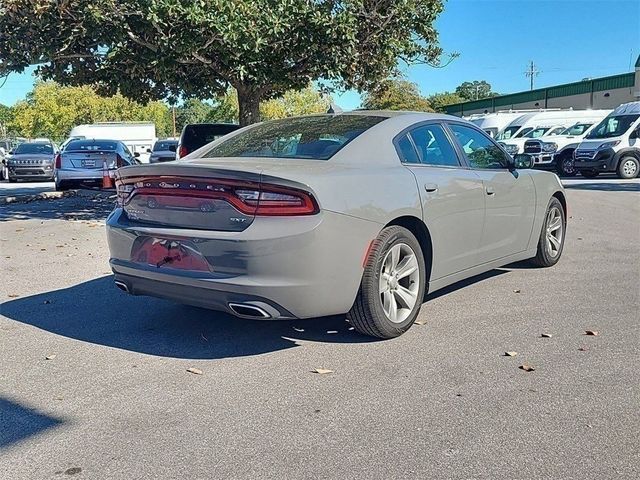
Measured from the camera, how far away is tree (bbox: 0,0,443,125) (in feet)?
30.8

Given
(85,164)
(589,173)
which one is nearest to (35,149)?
(85,164)

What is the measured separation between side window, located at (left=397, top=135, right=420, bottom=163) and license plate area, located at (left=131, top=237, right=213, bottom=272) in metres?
1.70

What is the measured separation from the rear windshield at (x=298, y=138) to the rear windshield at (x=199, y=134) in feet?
23.0

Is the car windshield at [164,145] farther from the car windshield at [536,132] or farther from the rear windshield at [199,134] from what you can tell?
the car windshield at [536,132]

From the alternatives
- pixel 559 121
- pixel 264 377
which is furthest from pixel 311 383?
pixel 559 121

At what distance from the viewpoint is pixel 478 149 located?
5.80m

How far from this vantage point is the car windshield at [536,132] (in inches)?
1029

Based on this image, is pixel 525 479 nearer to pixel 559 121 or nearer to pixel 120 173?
pixel 120 173

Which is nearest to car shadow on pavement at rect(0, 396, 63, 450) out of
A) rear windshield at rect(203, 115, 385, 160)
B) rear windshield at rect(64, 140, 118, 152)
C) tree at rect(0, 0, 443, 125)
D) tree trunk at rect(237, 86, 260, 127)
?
rear windshield at rect(203, 115, 385, 160)

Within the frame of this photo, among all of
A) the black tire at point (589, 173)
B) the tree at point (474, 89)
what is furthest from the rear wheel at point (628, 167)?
the tree at point (474, 89)

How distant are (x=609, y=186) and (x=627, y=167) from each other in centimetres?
356

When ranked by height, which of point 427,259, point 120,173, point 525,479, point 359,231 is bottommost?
point 525,479

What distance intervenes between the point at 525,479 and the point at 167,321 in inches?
123

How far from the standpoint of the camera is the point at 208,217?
4109 millimetres
